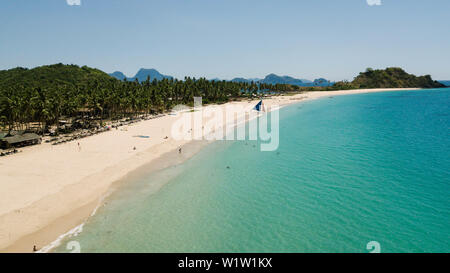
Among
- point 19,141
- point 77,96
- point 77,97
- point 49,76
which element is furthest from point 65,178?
point 49,76

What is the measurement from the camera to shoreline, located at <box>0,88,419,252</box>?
61.6 ft

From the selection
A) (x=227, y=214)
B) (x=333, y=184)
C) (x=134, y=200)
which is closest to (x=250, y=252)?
Answer: (x=227, y=214)

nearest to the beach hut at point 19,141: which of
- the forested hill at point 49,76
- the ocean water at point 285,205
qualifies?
the ocean water at point 285,205

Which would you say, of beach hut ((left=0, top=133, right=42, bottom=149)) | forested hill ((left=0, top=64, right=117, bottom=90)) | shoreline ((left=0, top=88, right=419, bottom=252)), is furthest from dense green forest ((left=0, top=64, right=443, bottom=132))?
shoreline ((left=0, top=88, right=419, bottom=252))

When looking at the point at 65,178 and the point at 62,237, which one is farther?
the point at 65,178

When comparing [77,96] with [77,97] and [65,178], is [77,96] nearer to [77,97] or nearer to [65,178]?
[77,97]

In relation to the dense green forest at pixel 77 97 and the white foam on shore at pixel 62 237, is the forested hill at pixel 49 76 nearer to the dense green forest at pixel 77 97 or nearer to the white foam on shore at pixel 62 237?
the dense green forest at pixel 77 97

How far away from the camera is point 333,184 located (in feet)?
89.4

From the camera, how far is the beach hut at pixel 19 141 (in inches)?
1511

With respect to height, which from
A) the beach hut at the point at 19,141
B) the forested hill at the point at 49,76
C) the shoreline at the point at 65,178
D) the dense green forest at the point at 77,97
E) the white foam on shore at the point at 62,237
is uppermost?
the forested hill at the point at 49,76

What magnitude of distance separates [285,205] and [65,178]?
24527mm

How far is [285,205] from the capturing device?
23.0m

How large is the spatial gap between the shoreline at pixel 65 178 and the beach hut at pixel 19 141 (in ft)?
8.29
